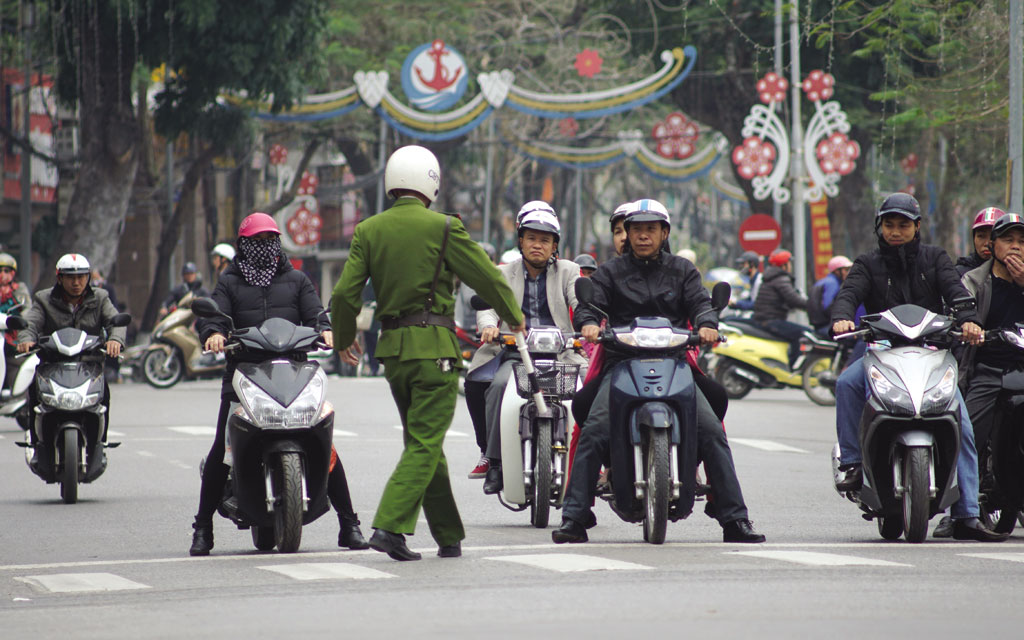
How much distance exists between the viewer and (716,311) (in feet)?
27.7

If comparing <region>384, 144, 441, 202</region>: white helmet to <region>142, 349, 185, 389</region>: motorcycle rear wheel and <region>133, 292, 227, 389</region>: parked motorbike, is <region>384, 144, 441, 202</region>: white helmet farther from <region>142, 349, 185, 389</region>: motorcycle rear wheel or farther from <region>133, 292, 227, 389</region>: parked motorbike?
<region>142, 349, 185, 389</region>: motorcycle rear wheel

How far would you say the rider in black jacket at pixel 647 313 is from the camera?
8312 mm

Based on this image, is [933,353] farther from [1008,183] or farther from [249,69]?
[249,69]

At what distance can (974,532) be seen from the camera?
28.5 ft

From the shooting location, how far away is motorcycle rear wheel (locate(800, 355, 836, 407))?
808 inches

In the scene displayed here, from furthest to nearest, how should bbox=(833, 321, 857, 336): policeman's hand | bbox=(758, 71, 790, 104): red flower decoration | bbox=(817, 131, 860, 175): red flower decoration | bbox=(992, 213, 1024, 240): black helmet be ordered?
1. bbox=(817, 131, 860, 175): red flower decoration
2. bbox=(758, 71, 790, 104): red flower decoration
3. bbox=(992, 213, 1024, 240): black helmet
4. bbox=(833, 321, 857, 336): policeman's hand

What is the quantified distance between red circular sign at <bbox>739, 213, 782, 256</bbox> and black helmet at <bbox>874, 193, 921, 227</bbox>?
21.9 metres

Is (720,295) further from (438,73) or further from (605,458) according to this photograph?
(438,73)

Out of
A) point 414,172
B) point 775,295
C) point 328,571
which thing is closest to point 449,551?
point 328,571

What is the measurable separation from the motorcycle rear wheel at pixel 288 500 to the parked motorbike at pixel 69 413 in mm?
3673

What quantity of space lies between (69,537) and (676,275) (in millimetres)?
3529

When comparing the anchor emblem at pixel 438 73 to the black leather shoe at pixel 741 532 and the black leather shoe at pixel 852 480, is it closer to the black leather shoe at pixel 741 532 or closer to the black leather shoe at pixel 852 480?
the black leather shoe at pixel 852 480

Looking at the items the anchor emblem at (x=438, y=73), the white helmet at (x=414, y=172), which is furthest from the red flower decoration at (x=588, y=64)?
the white helmet at (x=414, y=172)

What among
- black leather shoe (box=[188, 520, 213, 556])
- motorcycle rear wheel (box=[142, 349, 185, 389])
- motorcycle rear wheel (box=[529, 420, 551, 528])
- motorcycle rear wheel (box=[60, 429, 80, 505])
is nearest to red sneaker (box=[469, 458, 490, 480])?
motorcycle rear wheel (box=[529, 420, 551, 528])
